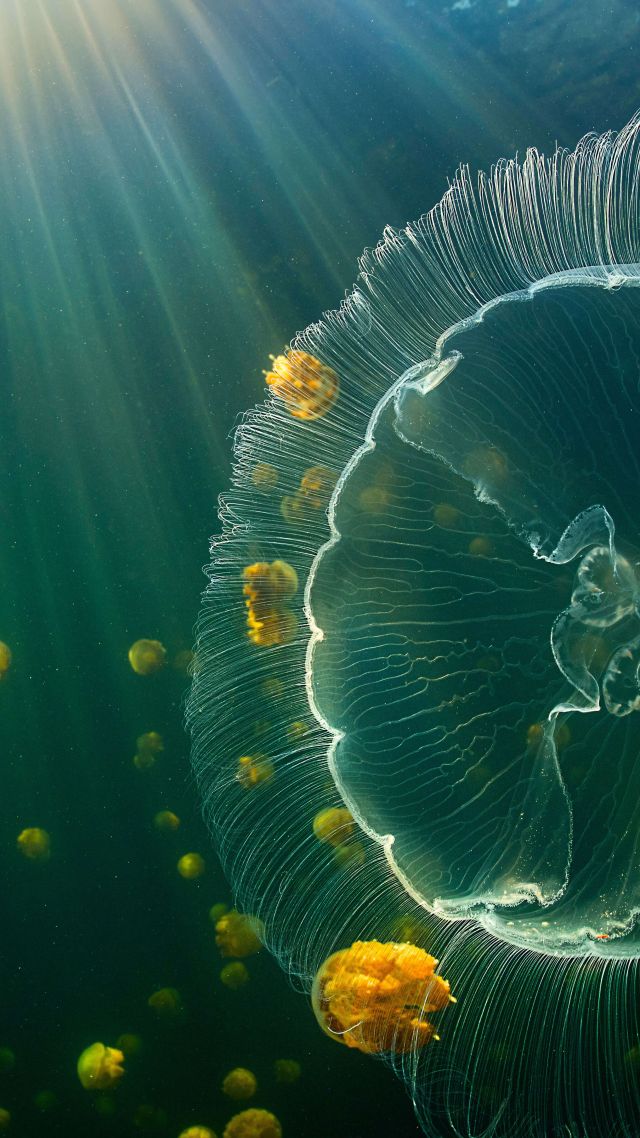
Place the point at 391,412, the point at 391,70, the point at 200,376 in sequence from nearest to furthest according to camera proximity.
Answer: the point at 391,412
the point at 391,70
the point at 200,376

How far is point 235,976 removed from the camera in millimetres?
4965

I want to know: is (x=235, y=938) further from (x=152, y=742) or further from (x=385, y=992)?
(x=385, y=992)

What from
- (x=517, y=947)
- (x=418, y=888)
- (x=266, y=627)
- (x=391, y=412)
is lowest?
(x=517, y=947)

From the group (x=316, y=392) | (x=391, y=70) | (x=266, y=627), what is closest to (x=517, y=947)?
(x=266, y=627)

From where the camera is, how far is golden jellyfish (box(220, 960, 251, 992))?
4.96 m

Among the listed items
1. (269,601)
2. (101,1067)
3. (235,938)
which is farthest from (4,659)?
(269,601)

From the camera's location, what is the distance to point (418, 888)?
113 inches

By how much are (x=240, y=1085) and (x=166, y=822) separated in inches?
70.2

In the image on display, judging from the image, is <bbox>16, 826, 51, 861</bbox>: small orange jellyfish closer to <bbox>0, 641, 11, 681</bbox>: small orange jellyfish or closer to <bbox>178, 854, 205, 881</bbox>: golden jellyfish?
<bbox>178, 854, 205, 881</bbox>: golden jellyfish

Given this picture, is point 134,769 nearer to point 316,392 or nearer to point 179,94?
A: point 316,392

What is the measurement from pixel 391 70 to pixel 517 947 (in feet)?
16.1

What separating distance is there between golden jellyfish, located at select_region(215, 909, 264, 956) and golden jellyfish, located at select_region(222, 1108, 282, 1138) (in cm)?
100

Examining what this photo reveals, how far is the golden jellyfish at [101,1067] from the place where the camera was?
4.84 m

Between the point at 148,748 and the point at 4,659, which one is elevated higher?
the point at 4,659
